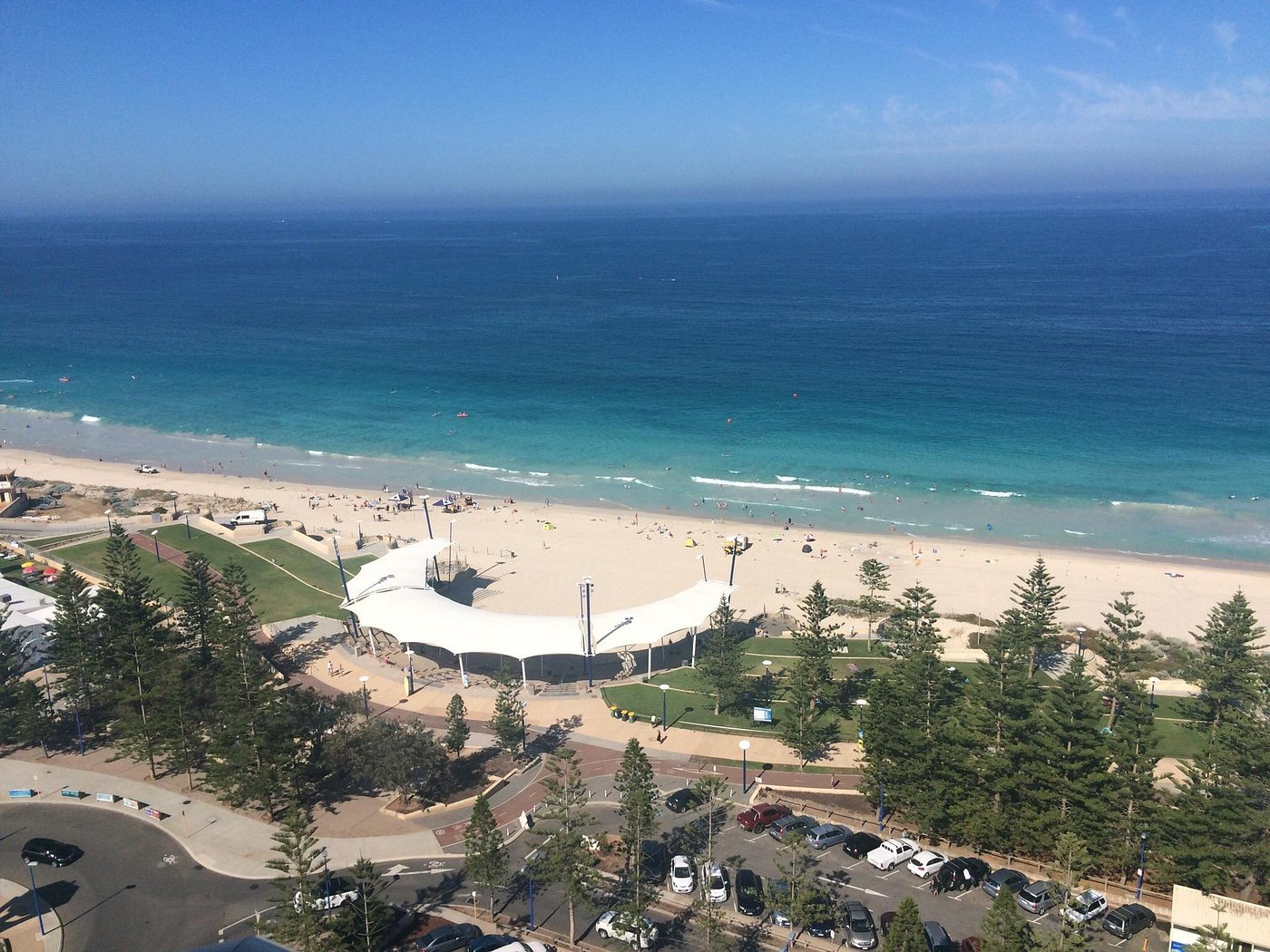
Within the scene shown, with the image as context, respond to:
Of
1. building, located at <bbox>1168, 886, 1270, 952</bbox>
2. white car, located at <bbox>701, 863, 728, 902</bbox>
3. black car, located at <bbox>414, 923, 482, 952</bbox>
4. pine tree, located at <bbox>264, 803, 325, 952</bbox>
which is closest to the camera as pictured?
pine tree, located at <bbox>264, 803, 325, 952</bbox>

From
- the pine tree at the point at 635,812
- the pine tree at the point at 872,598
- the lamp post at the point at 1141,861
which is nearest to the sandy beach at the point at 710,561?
the pine tree at the point at 872,598

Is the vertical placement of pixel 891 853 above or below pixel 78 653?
below

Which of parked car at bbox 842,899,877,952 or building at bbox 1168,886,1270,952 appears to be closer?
building at bbox 1168,886,1270,952

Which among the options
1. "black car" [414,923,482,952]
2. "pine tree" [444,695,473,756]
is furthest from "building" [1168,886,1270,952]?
"pine tree" [444,695,473,756]

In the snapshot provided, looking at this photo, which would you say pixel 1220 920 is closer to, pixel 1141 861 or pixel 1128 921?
pixel 1128 921

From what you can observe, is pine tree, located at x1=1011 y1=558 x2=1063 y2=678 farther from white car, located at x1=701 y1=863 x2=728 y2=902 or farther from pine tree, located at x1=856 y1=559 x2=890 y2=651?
white car, located at x1=701 y1=863 x2=728 y2=902

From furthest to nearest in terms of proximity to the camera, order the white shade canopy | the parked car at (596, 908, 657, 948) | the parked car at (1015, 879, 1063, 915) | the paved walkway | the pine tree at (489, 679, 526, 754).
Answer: the white shade canopy
the pine tree at (489, 679, 526, 754)
the parked car at (1015, 879, 1063, 915)
the paved walkway
the parked car at (596, 908, 657, 948)

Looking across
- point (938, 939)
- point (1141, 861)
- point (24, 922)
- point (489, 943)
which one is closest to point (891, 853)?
point (938, 939)
